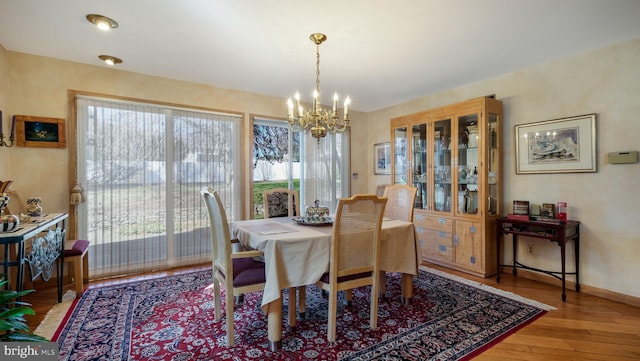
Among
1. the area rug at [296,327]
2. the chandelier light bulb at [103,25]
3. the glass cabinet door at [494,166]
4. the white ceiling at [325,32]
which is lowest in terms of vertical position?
the area rug at [296,327]

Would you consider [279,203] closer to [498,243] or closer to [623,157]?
[498,243]

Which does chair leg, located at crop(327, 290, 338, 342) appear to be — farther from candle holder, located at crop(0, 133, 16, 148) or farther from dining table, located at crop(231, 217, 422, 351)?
candle holder, located at crop(0, 133, 16, 148)

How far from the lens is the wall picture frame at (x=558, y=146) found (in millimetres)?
2936

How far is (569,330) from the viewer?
2217 mm

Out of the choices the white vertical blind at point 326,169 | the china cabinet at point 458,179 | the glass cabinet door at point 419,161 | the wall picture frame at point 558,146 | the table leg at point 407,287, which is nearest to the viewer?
the table leg at point 407,287

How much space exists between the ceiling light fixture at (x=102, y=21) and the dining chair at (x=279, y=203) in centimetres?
197

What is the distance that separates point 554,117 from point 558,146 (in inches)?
12.6

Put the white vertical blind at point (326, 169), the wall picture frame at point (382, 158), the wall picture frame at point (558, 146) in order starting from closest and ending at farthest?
the wall picture frame at point (558, 146), the white vertical blind at point (326, 169), the wall picture frame at point (382, 158)

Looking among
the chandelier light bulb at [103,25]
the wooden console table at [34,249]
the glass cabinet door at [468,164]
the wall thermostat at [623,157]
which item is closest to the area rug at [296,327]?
the wooden console table at [34,249]

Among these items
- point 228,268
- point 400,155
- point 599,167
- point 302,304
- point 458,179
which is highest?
point 400,155

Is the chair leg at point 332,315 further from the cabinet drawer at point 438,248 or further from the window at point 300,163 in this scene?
the window at point 300,163

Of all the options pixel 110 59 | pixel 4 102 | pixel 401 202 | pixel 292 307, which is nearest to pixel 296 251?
pixel 292 307

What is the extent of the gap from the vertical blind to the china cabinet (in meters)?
2.61

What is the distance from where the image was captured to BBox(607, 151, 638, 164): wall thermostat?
2.64 m
